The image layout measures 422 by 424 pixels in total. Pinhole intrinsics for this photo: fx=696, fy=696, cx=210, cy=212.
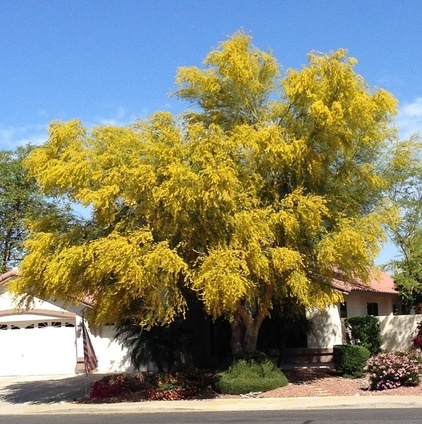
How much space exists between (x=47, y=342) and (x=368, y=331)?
12.8 metres

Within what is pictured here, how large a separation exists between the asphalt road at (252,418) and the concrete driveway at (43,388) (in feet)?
12.2

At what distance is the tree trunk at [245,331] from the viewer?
848 inches

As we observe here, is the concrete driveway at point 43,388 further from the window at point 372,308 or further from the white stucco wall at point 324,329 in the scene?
the window at point 372,308

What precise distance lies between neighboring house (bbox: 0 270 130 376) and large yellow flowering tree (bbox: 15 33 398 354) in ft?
24.0

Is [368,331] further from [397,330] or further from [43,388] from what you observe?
[43,388]

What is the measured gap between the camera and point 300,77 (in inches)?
773

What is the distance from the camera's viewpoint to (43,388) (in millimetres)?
24406

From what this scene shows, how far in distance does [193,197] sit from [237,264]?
2.05 meters

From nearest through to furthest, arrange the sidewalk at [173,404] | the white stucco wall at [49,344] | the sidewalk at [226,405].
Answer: the sidewalk at [226,405] < the sidewalk at [173,404] < the white stucco wall at [49,344]

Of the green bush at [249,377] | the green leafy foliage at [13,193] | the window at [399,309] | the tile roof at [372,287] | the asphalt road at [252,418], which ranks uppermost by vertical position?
the green leafy foliage at [13,193]

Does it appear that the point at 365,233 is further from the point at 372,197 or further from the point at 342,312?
the point at 342,312

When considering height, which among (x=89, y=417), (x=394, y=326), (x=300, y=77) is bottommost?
(x=89, y=417)

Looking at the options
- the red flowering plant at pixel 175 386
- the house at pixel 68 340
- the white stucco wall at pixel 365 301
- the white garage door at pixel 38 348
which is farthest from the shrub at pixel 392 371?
the white garage door at pixel 38 348

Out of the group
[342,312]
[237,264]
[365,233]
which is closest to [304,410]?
[237,264]
